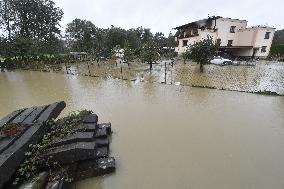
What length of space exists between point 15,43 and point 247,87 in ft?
95.4

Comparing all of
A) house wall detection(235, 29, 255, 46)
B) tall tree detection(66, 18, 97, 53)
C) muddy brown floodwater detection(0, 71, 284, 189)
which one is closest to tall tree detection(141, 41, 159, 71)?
muddy brown floodwater detection(0, 71, 284, 189)

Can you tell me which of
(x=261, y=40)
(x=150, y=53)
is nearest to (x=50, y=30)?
(x=150, y=53)

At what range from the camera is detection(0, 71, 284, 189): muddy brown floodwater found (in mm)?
5059

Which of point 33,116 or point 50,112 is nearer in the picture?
point 33,116

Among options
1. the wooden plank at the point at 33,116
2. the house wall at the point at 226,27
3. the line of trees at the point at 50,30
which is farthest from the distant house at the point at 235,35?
the wooden plank at the point at 33,116

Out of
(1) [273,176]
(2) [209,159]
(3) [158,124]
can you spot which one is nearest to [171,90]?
(3) [158,124]

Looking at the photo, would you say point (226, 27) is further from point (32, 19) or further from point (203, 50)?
point (32, 19)

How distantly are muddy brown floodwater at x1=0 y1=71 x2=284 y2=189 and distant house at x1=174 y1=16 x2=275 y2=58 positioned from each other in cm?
2178

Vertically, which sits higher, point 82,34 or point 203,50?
point 82,34

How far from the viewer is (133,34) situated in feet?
150

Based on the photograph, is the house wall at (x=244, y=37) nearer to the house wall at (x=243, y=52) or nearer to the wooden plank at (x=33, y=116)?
the house wall at (x=243, y=52)

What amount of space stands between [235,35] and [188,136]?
31.4m

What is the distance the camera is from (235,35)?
33844 mm

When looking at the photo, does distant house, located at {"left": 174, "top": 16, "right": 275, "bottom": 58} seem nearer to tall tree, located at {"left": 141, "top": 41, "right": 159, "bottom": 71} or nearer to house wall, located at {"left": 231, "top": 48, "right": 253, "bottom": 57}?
house wall, located at {"left": 231, "top": 48, "right": 253, "bottom": 57}
